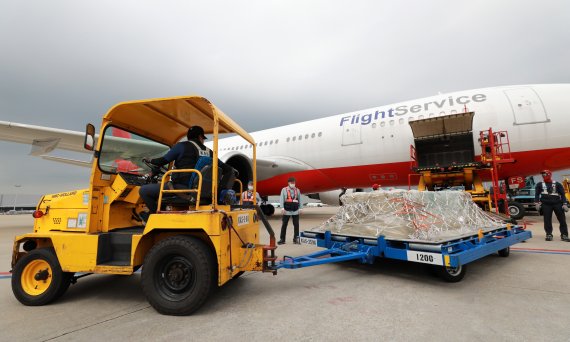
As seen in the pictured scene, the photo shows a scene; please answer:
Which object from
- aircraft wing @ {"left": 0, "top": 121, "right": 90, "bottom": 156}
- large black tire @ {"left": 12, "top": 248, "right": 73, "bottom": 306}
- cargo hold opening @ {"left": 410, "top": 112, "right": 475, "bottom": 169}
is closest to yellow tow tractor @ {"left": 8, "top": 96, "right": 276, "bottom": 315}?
large black tire @ {"left": 12, "top": 248, "right": 73, "bottom": 306}

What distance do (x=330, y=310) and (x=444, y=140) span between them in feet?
28.9

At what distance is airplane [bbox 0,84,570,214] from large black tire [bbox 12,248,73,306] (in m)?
6.99

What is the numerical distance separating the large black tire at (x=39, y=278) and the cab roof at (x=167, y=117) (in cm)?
171

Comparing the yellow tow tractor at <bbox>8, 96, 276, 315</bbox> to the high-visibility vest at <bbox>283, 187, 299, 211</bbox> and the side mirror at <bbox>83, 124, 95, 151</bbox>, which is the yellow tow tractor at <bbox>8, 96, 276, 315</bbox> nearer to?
the side mirror at <bbox>83, 124, 95, 151</bbox>

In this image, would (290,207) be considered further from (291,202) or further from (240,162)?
(240,162)

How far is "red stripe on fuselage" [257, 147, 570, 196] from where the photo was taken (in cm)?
868

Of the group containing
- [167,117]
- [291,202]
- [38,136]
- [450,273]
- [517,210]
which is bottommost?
[450,273]

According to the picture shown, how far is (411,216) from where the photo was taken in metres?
4.31

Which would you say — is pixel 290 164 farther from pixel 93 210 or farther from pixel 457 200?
pixel 93 210

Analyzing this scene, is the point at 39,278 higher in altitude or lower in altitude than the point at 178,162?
lower

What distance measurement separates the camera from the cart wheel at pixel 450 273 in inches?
146

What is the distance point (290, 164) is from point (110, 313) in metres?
10.0

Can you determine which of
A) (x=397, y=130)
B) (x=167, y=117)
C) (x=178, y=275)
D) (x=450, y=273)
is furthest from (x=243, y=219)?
(x=397, y=130)

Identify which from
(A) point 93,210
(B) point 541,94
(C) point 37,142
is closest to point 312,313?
(A) point 93,210
